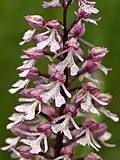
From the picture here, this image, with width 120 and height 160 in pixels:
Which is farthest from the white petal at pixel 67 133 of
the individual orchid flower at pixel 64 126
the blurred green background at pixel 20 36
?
the blurred green background at pixel 20 36

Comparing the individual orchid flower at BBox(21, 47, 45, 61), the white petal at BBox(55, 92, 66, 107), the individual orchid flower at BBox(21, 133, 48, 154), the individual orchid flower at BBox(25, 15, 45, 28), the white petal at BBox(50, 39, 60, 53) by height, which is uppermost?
the individual orchid flower at BBox(25, 15, 45, 28)

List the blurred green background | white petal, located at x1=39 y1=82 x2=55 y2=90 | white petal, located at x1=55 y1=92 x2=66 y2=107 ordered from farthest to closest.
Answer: the blurred green background, white petal, located at x1=39 y1=82 x2=55 y2=90, white petal, located at x1=55 y1=92 x2=66 y2=107

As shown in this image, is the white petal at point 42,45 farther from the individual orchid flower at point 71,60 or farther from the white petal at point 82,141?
the white petal at point 82,141

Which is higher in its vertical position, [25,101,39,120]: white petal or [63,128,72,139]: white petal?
[25,101,39,120]: white petal

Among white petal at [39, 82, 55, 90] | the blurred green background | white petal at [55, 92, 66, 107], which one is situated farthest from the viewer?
the blurred green background

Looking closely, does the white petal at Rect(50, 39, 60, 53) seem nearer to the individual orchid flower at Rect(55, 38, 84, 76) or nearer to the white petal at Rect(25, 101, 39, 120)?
the individual orchid flower at Rect(55, 38, 84, 76)

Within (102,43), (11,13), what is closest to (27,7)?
(11,13)

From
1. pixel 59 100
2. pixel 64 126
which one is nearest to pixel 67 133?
pixel 64 126

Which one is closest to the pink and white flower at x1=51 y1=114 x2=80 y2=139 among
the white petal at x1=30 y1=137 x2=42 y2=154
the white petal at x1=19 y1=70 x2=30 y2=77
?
the white petal at x1=30 y1=137 x2=42 y2=154
